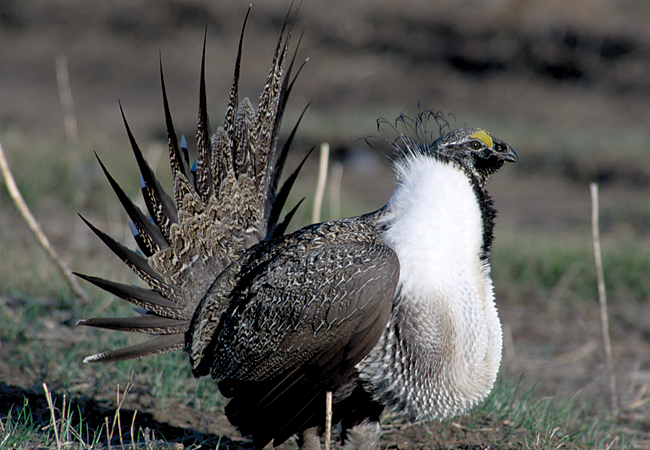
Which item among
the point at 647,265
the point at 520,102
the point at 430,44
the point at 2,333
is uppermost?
the point at 430,44

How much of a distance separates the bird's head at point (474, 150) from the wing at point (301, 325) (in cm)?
41

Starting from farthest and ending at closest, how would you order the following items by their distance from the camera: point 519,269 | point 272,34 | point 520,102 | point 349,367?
1. point 272,34
2. point 520,102
3. point 519,269
4. point 349,367

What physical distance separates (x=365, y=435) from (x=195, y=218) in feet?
3.72

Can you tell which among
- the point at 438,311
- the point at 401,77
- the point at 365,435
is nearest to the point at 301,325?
the point at 438,311

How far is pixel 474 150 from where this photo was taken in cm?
255

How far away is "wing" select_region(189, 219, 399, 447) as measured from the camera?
233cm

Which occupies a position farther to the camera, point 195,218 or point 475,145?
point 195,218

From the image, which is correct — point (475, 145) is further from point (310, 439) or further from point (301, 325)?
point (310, 439)

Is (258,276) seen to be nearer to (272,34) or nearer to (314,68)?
(314,68)

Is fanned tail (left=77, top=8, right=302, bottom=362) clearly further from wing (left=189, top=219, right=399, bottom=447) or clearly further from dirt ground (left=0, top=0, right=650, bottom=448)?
dirt ground (left=0, top=0, right=650, bottom=448)

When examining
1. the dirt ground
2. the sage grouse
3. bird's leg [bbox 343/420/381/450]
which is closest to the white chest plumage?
the sage grouse

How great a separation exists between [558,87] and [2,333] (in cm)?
1179

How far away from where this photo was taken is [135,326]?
2943mm

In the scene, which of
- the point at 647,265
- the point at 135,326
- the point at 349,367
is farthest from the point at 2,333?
the point at 647,265
